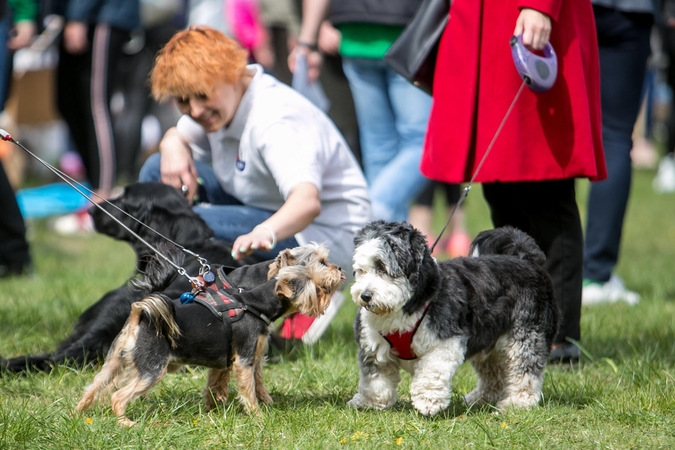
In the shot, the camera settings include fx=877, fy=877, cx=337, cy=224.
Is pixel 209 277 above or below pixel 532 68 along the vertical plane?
below

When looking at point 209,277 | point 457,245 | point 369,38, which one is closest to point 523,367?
point 209,277

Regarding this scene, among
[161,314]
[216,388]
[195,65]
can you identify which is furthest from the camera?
[195,65]

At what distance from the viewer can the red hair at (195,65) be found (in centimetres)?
414

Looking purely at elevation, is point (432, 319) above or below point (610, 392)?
above

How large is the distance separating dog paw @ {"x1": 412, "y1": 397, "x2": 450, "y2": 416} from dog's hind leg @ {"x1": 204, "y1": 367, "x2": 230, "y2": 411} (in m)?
0.78

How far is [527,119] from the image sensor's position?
13.0ft

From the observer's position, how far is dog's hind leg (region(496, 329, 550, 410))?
3.52 m

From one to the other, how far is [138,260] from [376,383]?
4.24 ft

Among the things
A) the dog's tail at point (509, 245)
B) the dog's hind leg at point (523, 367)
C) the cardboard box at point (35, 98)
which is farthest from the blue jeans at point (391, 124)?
the cardboard box at point (35, 98)

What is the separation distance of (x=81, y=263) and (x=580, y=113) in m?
4.87

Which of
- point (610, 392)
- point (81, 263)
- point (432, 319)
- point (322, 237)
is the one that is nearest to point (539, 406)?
point (610, 392)

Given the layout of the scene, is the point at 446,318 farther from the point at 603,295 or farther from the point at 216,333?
the point at 603,295

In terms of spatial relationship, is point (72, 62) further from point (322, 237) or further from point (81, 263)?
point (322, 237)

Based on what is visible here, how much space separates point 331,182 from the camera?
185 inches
